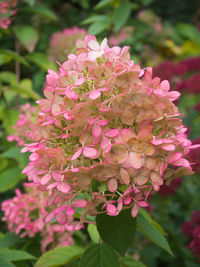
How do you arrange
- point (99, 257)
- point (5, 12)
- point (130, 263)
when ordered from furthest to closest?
1. point (5, 12)
2. point (130, 263)
3. point (99, 257)

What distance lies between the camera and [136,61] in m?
1.53

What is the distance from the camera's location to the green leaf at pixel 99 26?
1527mm

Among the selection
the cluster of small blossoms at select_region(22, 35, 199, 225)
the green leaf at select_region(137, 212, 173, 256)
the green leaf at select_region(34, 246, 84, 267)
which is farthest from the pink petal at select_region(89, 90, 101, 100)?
the green leaf at select_region(34, 246, 84, 267)

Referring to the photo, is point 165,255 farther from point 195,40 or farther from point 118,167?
point 195,40

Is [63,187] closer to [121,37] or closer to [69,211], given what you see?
[69,211]

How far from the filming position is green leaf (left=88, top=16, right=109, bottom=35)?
153cm

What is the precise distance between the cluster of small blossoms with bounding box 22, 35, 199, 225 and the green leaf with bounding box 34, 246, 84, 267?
11.0 inches

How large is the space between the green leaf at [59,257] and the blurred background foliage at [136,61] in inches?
1.6

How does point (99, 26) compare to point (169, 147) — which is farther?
point (99, 26)

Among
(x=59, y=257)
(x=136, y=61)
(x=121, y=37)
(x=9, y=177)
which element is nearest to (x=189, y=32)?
(x=121, y=37)

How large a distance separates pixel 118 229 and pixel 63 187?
0.15 metres

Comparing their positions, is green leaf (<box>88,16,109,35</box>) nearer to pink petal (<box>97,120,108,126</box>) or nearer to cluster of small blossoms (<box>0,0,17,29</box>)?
cluster of small blossoms (<box>0,0,17,29</box>)

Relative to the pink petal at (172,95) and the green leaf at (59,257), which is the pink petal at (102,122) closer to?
the pink petal at (172,95)

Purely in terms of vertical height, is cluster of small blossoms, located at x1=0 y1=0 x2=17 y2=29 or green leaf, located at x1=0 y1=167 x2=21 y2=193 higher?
cluster of small blossoms, located at x1=0 y1=0 x2=17 y2=29
